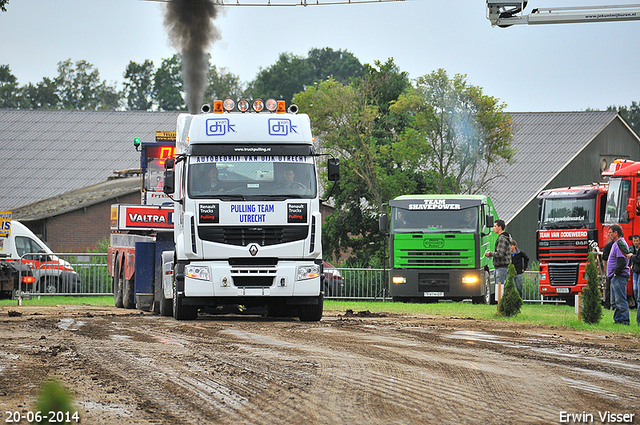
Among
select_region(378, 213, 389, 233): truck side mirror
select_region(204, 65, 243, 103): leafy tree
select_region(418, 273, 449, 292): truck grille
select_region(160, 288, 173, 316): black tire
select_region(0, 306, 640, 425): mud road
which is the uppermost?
select_region(204, 65, 243, 103): leafy tree

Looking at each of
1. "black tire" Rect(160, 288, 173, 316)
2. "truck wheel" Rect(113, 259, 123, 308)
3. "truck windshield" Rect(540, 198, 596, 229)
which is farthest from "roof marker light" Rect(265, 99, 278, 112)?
"truck windshield" Rect(540, 198, 596, 229)

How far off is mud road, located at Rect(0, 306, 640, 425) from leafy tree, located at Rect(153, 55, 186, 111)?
84505 mm

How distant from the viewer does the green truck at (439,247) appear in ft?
88.4

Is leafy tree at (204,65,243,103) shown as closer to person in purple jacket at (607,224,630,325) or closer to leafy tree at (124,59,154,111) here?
leafy tree at (124,59,154,111)

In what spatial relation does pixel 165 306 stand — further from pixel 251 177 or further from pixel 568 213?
Answer: pixel 568 213

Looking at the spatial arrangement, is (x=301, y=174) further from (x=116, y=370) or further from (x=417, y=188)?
(x=417, y=188)

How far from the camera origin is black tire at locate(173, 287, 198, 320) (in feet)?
55.2

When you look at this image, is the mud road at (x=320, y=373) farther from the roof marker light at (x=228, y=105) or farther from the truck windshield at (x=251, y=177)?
the roof marker light at (x=228, y=105)

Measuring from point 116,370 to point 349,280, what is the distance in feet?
73.4

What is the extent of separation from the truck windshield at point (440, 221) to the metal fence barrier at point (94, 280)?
11.6 feet

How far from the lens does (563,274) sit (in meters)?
29.5

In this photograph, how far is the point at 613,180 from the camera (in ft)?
86.3

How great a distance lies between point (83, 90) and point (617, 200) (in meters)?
92.2

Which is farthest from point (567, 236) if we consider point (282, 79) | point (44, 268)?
point (282, 79)
